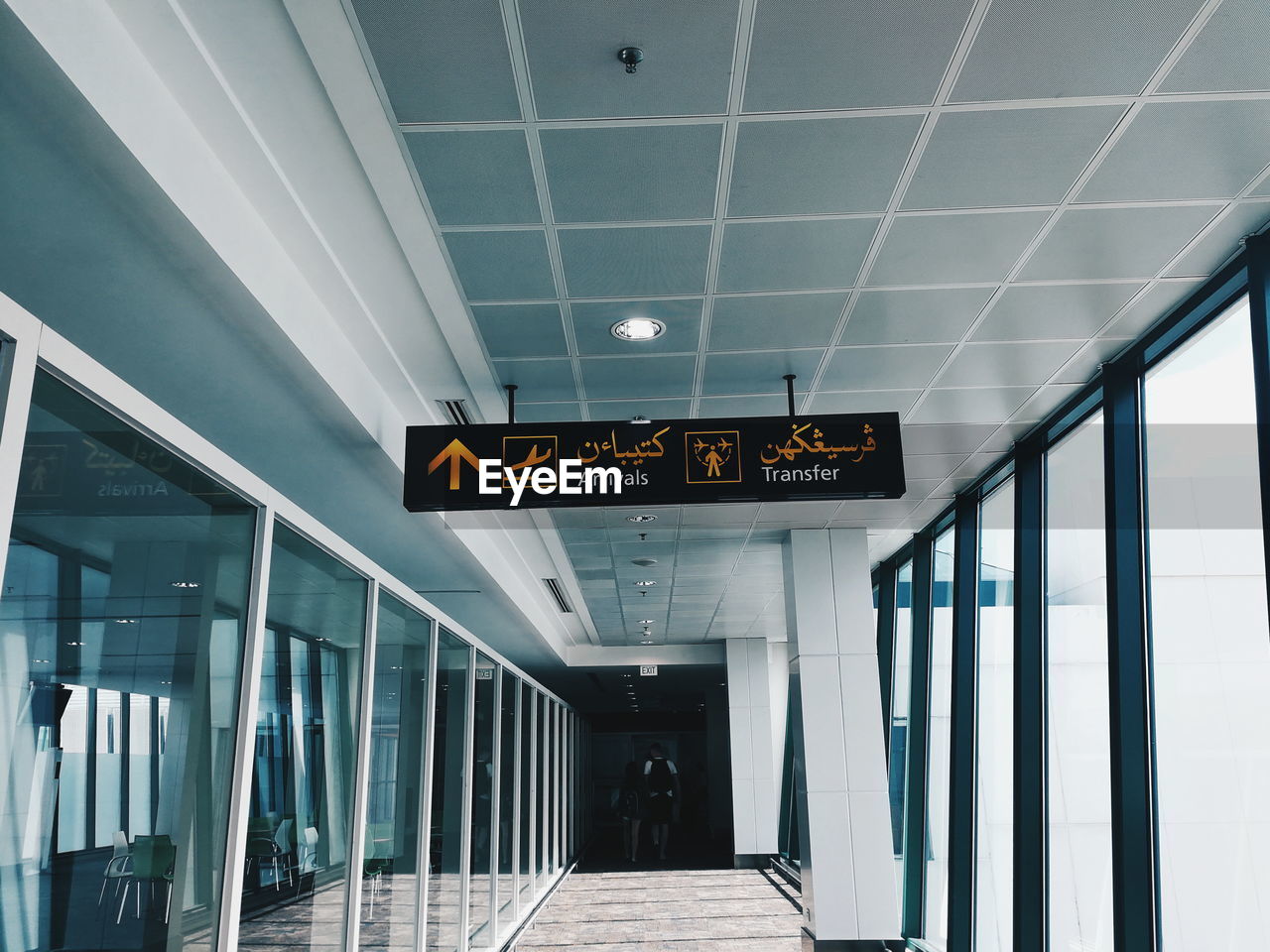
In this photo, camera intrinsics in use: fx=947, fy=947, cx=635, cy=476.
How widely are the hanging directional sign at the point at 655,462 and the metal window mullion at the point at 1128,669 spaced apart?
1.29 meters

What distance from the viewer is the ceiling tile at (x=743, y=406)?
519 centimetres

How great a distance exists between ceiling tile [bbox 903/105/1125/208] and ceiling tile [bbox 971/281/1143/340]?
2.49 ft

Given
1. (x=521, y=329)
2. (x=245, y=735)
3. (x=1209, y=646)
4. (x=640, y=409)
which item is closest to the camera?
(x=245, y=735)

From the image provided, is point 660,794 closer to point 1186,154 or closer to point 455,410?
point 455,410

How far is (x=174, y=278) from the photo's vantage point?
3.18 m

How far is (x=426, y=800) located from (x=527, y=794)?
17.0 feet

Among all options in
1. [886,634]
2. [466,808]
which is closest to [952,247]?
[466,808]

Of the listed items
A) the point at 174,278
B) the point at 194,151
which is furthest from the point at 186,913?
the point at 194,151

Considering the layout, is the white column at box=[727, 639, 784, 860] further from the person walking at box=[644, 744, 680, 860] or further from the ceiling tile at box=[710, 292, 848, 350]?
the ceiling tile at box=[710, 292, 848, 350]

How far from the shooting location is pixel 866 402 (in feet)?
17.2

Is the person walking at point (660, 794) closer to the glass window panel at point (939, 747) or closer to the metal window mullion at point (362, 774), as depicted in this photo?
the glass window panel at point (939, 747)

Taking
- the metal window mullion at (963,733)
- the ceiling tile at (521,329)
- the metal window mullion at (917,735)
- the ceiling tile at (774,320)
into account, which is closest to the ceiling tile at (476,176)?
the ceiling tile at (521,329)

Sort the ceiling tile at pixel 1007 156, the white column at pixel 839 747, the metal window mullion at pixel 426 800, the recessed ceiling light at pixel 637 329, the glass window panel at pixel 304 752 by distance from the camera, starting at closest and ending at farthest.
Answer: the glass window panel at pixel 304 752 → the ceiling tile at pixel 1007 156 → the recessed ceiling light at pixel 637 329 → the metal window mullion at pixel 426 800 → the white column at pixel 839 747

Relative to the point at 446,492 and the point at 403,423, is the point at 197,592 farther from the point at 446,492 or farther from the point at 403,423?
the point at 403,423
